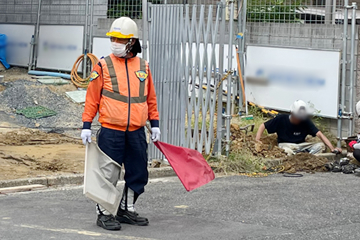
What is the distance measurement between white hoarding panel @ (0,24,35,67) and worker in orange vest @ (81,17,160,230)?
522 inches

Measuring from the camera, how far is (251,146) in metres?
10.3

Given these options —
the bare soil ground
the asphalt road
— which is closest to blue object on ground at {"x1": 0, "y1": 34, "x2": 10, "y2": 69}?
the bare soil ground

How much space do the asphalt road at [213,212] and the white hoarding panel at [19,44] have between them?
11.5m

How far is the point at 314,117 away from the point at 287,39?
1857 millimetres

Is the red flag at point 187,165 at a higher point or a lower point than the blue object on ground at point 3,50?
lower

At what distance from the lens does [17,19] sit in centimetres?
1975

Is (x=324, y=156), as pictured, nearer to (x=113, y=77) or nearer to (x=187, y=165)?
(x=187, y=165)

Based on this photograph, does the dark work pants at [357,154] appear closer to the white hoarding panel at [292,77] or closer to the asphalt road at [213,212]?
the asphalt road at [213,212]

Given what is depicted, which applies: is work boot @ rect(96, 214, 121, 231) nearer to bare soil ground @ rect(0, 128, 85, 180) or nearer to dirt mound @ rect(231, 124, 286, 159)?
bare soil ground @ rect(0, 128, 85, 180)

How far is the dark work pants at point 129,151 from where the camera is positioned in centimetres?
627

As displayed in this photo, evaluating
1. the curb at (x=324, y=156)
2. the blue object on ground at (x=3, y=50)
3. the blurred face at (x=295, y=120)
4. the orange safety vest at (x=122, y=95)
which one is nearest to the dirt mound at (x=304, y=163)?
the curb at (x=324, y=156)

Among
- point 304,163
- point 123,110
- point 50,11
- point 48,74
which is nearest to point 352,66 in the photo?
point 304,163

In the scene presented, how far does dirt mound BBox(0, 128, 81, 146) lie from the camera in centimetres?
1120

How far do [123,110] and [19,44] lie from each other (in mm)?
13972
